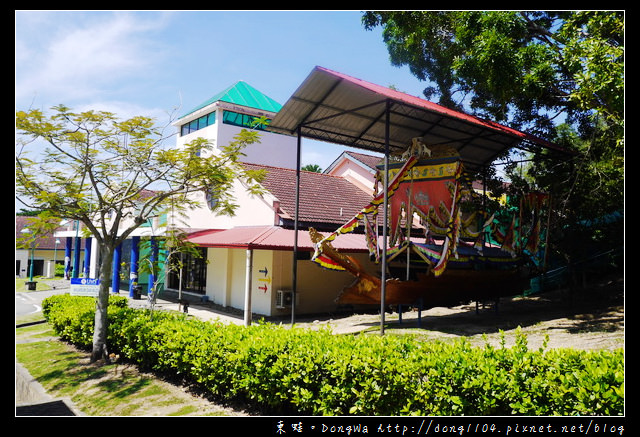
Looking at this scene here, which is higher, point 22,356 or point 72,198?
point 72,198

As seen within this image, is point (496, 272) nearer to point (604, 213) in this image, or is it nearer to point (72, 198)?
point (604, 213)

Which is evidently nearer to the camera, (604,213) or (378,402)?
(378,402)

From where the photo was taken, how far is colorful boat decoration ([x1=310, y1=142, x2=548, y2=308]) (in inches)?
485

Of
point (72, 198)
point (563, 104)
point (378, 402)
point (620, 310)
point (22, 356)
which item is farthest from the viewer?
point (563, 104)

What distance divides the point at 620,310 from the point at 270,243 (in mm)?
10333

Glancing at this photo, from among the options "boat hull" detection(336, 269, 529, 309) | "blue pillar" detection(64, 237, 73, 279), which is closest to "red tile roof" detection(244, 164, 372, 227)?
"boat hull" detection(336, 269, 529, 309)

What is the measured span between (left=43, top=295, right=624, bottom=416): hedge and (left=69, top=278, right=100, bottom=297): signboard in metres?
3.02

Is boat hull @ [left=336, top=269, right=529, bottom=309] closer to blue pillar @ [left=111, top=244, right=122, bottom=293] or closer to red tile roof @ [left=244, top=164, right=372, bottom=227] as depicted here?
red tile roof @ [left=244, top=164, right=372, bottom=227]

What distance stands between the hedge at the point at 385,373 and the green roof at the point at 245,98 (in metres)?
21.5

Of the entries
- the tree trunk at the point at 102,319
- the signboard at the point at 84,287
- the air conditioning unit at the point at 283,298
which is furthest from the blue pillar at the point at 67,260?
the tree trunk at the point at 102,319

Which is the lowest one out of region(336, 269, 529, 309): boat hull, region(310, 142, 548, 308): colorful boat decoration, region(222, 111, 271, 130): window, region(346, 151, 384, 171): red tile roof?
region(336, 269, 529, 309): boat hull

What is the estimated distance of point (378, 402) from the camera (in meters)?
4.93

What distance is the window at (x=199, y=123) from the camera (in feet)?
88.6

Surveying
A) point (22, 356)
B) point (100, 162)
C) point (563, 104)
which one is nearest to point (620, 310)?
point (563, 104)
